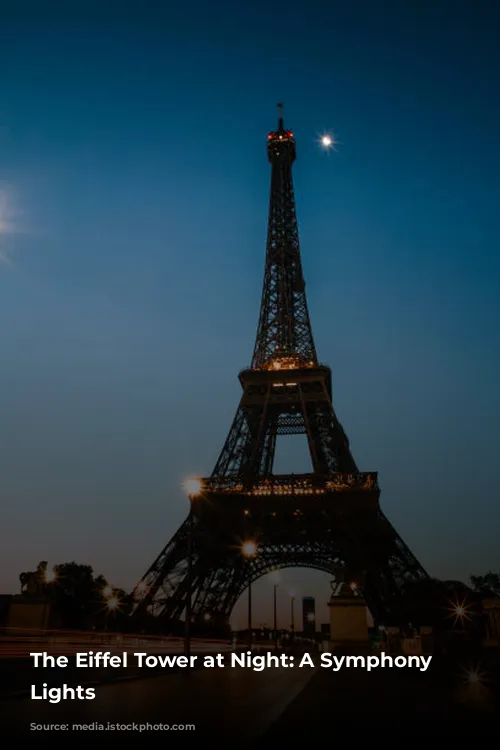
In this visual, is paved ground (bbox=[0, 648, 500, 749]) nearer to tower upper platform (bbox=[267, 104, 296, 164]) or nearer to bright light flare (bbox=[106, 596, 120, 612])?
bright light flare (bbox=[106, 596, 120, 612])

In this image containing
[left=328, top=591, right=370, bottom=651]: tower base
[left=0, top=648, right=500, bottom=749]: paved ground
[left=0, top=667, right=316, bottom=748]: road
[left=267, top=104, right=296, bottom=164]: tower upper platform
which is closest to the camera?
[left=0, top=648, right=500, bottom=749]: paved ground

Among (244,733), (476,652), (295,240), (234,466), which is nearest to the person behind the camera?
(244,733)

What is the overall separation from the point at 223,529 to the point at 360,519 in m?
11.3

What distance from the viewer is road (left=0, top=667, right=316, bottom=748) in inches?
296

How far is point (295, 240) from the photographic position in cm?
6644

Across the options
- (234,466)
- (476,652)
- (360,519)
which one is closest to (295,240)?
(234,466)

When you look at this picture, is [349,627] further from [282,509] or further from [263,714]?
[263,714]

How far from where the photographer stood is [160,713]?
31.6 ft

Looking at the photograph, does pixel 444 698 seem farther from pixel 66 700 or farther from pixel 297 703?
pixel 66 700

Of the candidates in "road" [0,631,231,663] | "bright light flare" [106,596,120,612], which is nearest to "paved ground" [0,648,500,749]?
"road" [0,631,231,663]

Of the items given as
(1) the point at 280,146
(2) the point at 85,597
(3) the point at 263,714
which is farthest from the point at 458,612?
(1) the point at 280,146

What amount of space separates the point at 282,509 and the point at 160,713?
4046 centimetres

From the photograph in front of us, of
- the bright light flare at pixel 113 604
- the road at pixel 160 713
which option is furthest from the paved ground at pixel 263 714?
the bright light flare at pixel 113 604

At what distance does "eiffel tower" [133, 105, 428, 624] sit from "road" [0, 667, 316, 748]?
27.3m
